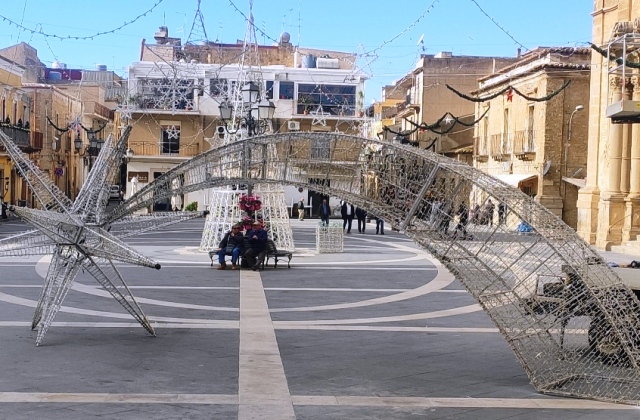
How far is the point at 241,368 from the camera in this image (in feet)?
34.3

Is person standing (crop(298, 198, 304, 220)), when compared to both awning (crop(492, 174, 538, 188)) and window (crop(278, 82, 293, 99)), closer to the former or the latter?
window (crop(278, 82, 293, 99))

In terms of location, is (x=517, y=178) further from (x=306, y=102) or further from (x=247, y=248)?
(x=247, y=248)

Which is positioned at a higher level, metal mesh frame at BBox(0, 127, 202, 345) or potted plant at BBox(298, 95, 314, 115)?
potted plant at BBox(298, 95, 314, 115)

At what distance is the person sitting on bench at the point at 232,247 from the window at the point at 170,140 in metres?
36.9

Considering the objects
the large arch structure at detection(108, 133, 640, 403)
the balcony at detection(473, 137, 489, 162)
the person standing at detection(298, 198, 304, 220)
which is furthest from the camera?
the person standing at detection(298, 198, 304, 220)

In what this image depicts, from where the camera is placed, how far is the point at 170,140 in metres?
58.6

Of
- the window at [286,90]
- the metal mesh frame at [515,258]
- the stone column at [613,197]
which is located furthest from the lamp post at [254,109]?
the window at [286,90]

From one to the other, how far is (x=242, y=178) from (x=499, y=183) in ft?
10.3

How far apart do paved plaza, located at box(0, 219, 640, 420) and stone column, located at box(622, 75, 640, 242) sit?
1241 cm

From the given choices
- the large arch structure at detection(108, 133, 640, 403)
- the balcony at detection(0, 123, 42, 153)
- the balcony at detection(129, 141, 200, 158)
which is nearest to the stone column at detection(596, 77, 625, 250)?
the large arch structure at detection(108, 133, 640, 403)

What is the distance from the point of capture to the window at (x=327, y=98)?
59.2 meters

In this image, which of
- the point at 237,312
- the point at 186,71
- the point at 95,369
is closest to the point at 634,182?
the point at 237,312

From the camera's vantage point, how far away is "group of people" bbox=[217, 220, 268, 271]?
21.8 metres

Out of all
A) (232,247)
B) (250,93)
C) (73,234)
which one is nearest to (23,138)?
(250,93)
